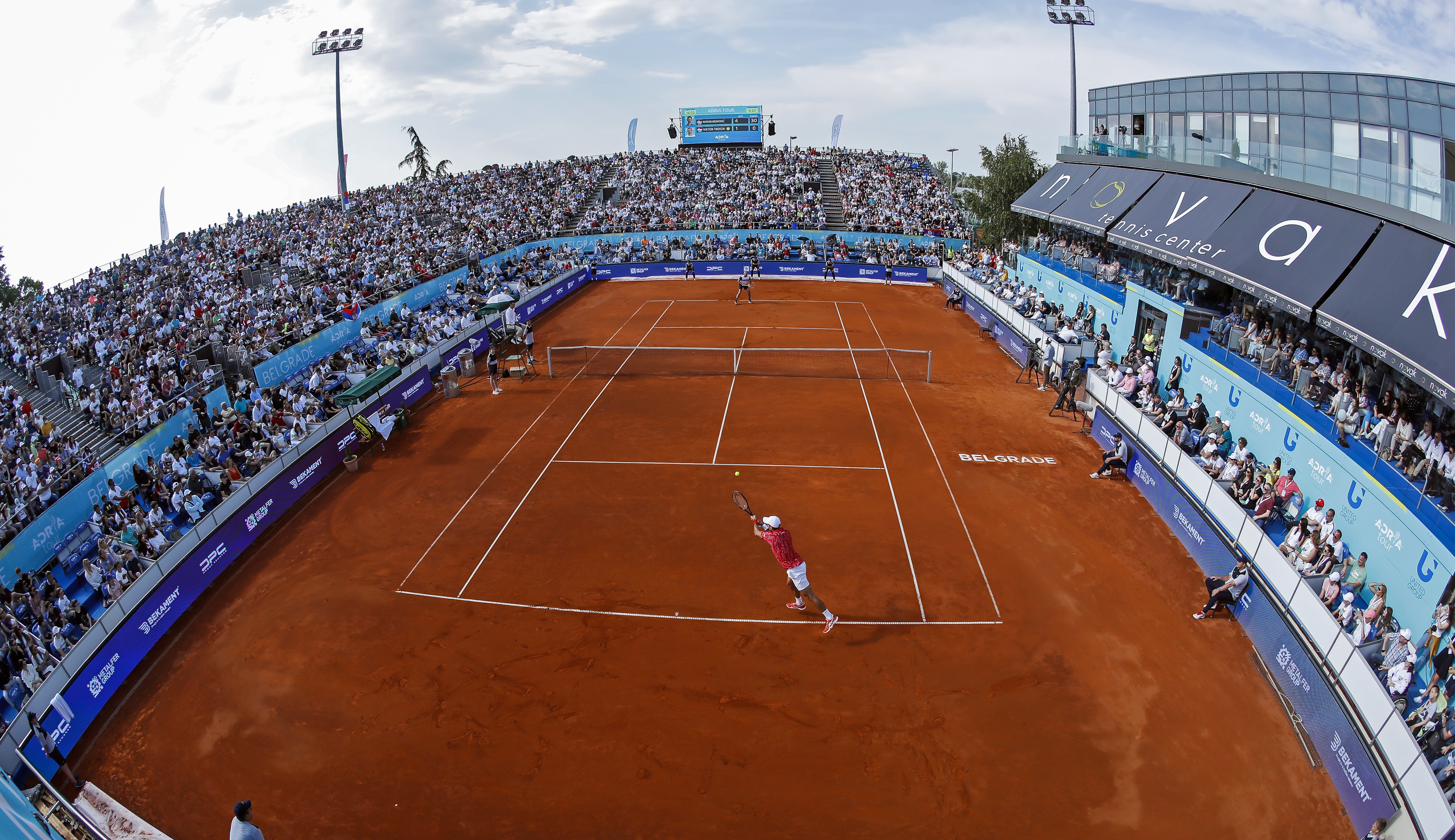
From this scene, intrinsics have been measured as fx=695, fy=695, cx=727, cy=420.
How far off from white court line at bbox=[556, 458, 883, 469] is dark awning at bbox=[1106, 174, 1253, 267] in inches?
501

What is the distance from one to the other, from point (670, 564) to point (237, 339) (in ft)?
67.7

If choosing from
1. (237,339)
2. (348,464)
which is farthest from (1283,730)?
(237,339)

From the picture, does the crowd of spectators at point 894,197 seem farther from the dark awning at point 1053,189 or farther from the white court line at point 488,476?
the white court line at point 488,476

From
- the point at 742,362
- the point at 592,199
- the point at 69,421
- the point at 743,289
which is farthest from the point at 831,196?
the point at 69,421

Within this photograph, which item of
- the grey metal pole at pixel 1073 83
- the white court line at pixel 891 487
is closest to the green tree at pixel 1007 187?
the grey metal pole at pixel 1073 83

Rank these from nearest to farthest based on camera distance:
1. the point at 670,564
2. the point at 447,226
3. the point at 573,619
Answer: the point at 573,619 < the point at 670,564 < the point at 447,226

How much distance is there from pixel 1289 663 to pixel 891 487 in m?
8.86

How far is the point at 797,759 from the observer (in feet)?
34.5

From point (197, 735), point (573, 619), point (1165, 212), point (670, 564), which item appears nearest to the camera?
point (197, 735)

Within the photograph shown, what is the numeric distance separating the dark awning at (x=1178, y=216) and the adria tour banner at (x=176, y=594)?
26701mm

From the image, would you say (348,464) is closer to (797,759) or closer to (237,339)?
(237,339)

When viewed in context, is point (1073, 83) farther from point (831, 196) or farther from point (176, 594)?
point (176, 594)

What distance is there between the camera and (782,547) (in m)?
12.6

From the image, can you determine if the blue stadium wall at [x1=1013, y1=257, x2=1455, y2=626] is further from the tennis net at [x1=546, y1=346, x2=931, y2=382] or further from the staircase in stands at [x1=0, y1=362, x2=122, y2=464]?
the staircase in stands at [x1=0, y1=362, x2=122, y2=464]
